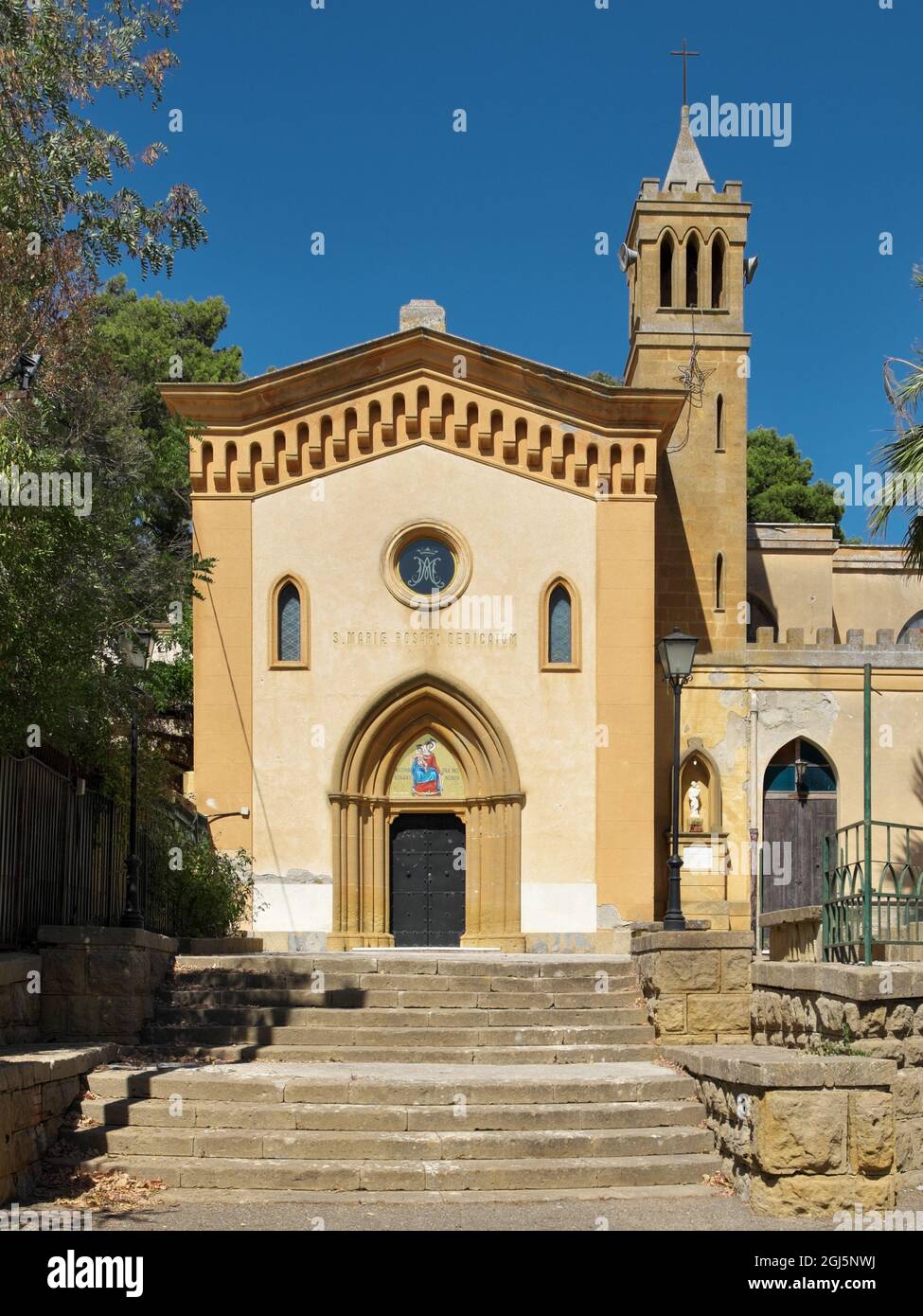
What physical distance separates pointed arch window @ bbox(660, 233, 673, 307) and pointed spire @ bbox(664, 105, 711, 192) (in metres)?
1.82

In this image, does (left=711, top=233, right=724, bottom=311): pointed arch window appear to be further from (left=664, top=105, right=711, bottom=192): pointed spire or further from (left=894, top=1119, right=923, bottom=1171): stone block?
(left=894, top=1119, right=923, bottom=1171): stone block

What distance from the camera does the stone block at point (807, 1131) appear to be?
9.75m

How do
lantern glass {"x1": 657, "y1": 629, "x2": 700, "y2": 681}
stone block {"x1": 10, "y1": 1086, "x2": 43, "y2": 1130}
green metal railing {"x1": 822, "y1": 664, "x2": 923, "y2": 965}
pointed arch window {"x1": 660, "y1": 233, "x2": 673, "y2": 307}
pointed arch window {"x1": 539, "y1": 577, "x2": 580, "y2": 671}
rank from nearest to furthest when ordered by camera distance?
stone block {"x1": 10, "y1": 1086, "x2": 43, "y2": 1130}, green metal railing {"x1": 822, "y1": 664, "x2": 923, "y2": 965}, lantern glass {"x1": 657, "y1": 629, "x2": 700, "y2": 681}, pointed arch window {"x1": 539, "y1": 577, "x2": 580, "y2": 671}, pointed arch window {"x1": 660, "y1": 233, "x2": 673, "y2": 307}

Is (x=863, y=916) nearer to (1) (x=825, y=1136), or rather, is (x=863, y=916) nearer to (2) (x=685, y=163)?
(1) (x=825, y=1136)

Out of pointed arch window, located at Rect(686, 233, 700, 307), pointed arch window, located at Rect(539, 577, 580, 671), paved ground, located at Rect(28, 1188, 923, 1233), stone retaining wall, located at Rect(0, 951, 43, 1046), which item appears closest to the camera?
paved ground, located at Rect(28, 1188, 923, 1233)

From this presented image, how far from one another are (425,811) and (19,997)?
39.6 ft

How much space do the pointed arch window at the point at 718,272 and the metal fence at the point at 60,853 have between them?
16998 millimetres

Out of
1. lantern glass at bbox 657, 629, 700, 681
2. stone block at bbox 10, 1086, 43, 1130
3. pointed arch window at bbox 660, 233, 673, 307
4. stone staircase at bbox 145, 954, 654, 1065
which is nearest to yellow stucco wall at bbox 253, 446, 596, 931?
stone staircase at bbox 145, 954, 654, 1065

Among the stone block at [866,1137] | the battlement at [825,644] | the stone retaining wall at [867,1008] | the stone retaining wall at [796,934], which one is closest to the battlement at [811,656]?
the battlement at [825,644]

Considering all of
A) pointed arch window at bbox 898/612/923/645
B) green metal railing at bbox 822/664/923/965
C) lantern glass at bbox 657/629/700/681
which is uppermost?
pointed arch window at bbox 898/612/923/645

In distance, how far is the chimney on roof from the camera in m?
26.0

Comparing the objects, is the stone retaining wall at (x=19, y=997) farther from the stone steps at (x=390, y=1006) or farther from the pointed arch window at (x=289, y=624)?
the pointed arch window at (x=289, y=624)

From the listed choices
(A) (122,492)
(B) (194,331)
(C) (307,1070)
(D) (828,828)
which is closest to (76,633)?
(A) (122,492)

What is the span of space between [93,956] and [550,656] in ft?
38.5
